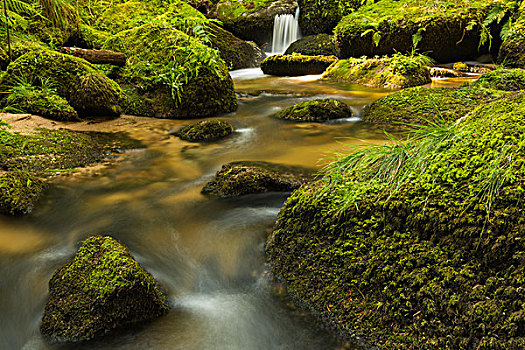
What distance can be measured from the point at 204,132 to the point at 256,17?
12598 millimetres

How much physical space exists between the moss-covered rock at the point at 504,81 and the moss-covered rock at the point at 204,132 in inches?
166

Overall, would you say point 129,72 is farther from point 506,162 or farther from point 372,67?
point 506,162

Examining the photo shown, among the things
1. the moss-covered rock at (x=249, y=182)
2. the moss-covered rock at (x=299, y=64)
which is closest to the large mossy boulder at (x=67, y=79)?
the moss-covered rock at (x=249, y=182)

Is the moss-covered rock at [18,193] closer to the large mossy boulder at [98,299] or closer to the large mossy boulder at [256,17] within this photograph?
the large mossy boulder at [98,299]

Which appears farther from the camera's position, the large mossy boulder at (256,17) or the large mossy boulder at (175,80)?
the large mossy boulder at (256,17)

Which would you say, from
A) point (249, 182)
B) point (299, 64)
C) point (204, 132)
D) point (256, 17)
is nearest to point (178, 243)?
point (249, 182)

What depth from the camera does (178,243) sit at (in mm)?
3047

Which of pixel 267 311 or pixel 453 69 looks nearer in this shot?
pixel 267 311

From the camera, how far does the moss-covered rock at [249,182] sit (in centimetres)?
367

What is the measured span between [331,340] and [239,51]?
45.4 feet

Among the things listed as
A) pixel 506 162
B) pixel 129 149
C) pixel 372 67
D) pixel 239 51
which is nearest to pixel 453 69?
pixel 372 67

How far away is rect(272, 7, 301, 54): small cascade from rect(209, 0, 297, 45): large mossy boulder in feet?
0.77

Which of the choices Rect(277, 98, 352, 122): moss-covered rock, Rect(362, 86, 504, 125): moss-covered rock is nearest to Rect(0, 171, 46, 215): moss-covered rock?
Rect(277, 98, 352, 122): moss-covered rock

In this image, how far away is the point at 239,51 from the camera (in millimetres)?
14555
